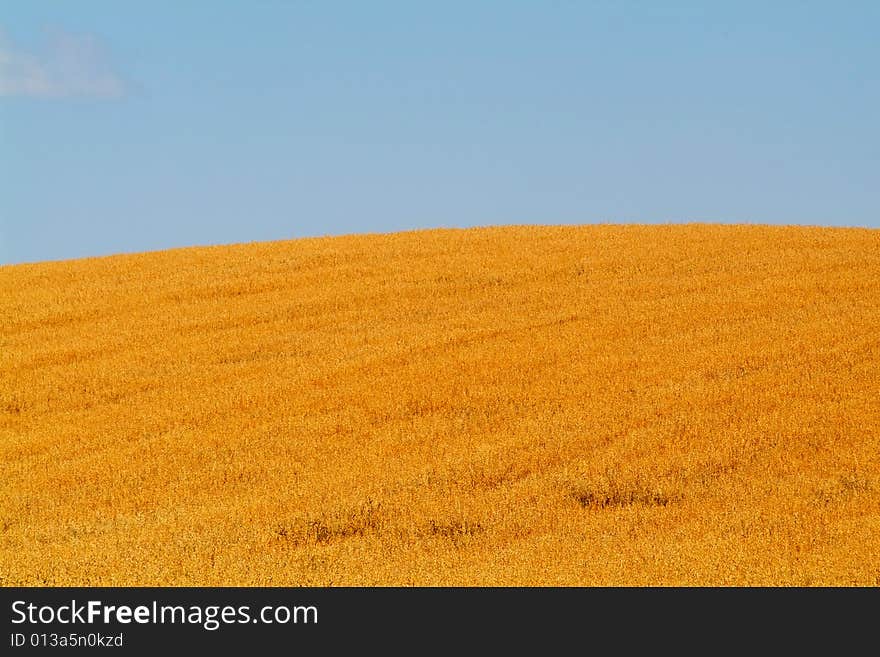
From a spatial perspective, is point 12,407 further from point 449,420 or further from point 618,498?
point 618,498

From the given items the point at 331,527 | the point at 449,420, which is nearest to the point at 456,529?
the point at 331,527

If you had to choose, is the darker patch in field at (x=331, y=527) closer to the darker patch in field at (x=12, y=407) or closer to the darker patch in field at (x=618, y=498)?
the darker patch in field at (x=618, y=498)

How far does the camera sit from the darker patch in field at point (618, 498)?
30.3 ft

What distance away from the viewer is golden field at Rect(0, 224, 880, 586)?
7.79 m

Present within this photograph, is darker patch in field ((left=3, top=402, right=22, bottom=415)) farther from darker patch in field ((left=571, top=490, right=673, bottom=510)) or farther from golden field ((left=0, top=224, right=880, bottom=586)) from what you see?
darker patch in field ((left=571, top=490, right=673, bottom=510))

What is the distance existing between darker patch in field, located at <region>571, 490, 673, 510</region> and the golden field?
0.11 ft

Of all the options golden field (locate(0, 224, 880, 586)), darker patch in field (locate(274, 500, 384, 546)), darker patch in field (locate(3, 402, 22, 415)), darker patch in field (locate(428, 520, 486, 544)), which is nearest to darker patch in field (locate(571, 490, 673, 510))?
golden field (locate(0, 224, 880, 586))

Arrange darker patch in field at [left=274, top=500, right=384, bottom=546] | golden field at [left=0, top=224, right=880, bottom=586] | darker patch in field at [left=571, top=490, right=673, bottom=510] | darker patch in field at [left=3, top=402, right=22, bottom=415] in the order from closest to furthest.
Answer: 1. golden field at [left=0, top=224, right=880, bottom=586]
2. darker patch in field at [left=274, top=500, right=384, bottom=546]
3. darker patch in field at [left=571, top=490, right=673, bottom=510]
4. darker patch in field at [left=3, top=402, right=22, bottom=415]

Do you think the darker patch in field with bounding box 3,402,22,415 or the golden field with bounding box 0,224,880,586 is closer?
the golden field with bounding box 0,224,880,586

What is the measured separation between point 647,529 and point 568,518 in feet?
2.21

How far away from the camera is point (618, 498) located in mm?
9359

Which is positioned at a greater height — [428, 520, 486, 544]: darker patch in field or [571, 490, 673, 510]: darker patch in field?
[571, 490, 673, 510]: darker patch in field

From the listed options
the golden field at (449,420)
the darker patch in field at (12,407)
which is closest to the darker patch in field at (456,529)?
the golden field at (449,420)

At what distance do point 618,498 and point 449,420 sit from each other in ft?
9.29
